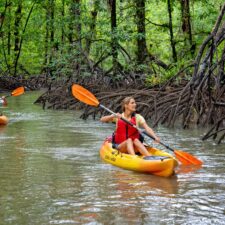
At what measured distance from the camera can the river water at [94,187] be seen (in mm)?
4562

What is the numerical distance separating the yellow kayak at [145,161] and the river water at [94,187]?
8 centimetres

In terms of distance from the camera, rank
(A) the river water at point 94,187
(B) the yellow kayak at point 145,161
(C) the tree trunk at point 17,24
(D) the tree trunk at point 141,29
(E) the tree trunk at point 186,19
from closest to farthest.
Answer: (A) the river water at point 94,187 → (B) the yellow kayak at point 145,161 → (E) the tree trunk at point 186,19 → (D) the tree trunk at point 141,29 → (C) the tree trunk at point 17,24

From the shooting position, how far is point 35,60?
2883cm

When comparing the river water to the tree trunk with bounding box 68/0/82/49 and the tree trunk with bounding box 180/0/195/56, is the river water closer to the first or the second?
the tree trunk with bounding box 180/0/195/56

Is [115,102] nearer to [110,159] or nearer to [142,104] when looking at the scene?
[142,104]

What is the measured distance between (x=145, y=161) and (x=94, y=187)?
36.6 inches

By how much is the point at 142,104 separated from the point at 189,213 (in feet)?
22.6

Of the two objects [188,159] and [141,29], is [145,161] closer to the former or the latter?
[188,159]

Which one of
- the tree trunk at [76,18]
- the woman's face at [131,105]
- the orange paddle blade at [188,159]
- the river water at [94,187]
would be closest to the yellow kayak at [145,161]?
the river water at [94,187]

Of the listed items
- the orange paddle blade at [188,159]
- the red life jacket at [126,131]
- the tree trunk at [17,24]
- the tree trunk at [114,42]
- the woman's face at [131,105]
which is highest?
the tree trunk at [17,24]

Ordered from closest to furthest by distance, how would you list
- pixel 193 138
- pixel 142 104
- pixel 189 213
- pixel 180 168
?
pixel 189 213, pixel 180 168, pixel 193 138, pixel 142 104

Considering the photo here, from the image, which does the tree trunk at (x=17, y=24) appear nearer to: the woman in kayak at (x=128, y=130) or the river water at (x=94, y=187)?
the river water at (x=94, y=187)

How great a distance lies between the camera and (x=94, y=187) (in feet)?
18.6

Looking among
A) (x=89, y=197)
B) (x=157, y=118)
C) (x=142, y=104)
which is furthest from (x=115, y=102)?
(x=89, y=197)
